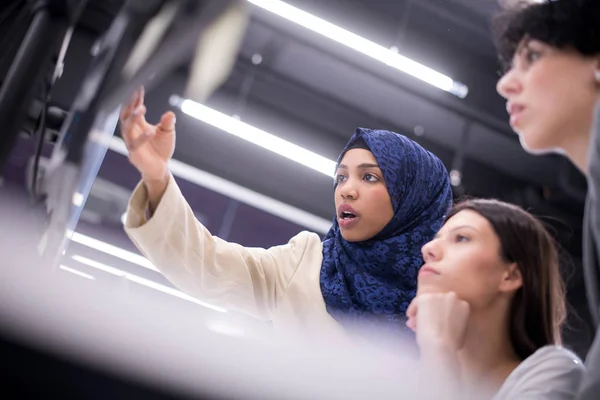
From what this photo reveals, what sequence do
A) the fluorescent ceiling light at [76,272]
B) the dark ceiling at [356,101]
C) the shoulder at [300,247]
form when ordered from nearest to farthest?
the fluorescent ceiling light at [76,272], the dark ceiling at [356,101], the shoulder at [300,247]

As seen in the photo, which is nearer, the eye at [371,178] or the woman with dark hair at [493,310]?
the woman with dark hair at [493,310]

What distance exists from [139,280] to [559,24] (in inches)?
12.6

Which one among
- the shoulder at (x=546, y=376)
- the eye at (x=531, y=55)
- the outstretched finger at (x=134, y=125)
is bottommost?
the shoulder at (x=546, y=376)

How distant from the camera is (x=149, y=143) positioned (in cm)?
47

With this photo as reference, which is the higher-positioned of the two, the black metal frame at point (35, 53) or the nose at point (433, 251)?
the black metal frame at point (35, 53)

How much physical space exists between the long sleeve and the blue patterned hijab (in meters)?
0.05

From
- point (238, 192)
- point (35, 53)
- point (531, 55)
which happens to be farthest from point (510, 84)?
point (35, 53)

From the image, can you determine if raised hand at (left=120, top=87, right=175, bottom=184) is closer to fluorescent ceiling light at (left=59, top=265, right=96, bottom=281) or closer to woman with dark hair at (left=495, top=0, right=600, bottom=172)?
fluorescent ceiling light at (left=59, top=265, right=96, bottom=281)

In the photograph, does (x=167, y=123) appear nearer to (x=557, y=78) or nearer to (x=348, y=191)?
(x=348, y=191)

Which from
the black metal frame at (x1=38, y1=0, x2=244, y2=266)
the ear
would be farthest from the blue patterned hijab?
the black metal frame at (x1=38, y1=0, x2=244, y2=266)

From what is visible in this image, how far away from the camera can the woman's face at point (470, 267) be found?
43cm

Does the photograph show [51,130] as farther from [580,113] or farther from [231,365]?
[580,113]

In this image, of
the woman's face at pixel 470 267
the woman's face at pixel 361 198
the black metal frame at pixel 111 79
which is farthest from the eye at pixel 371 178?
the black metal frame at pixel 111 79

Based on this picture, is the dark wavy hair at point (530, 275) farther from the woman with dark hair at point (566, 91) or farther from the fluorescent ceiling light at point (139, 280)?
the fluorescent ceiling light at point (139, 280)
